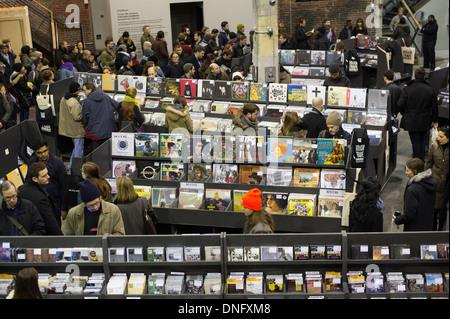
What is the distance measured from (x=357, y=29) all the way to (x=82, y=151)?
10.5 meters

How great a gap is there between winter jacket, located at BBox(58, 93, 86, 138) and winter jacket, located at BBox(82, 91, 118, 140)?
0.88ft

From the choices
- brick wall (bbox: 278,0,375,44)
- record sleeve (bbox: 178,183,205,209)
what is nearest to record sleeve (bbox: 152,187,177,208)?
record sleeve (bbox: 178,183,205,209)

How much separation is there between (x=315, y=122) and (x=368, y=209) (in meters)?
2.61

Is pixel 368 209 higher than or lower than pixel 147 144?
lower

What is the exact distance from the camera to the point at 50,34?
1931cm

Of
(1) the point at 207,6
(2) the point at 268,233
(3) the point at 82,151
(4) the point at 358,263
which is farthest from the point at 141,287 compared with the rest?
(1) the point at 207,6

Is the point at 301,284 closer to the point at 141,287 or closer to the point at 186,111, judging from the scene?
the point at 141,287

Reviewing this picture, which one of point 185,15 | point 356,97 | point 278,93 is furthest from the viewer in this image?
point 185,15

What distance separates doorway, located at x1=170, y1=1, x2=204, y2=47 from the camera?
21625mm

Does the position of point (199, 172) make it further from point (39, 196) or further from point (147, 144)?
point (39, 196)

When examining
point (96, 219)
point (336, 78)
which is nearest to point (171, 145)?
point (96, 219)

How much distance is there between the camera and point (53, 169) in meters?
7.60

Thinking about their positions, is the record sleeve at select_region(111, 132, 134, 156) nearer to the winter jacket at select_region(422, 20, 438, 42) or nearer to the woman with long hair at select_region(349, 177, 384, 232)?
the woman with long hair at select_region(349, 177, 384, 232)

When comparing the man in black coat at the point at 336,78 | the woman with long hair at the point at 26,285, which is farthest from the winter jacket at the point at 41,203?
the man in black coat at the point at 336,78
